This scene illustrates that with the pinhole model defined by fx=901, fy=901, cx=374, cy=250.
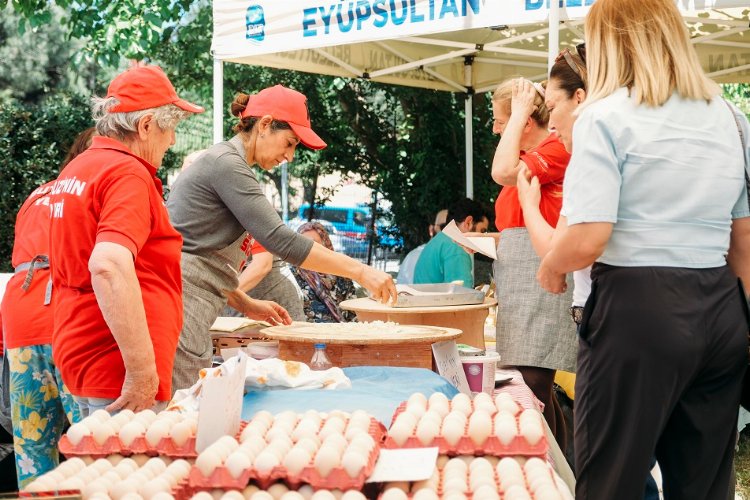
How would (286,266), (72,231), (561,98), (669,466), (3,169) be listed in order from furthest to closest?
(3,169) < (286,266) < (561,98) < (72,231) < (669,466)

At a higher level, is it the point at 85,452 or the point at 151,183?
the point at 151,183

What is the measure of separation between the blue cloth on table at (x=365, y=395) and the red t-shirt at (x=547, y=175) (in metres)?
0.85

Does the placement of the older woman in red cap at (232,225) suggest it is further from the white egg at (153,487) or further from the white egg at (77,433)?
the white egg at (153,487)

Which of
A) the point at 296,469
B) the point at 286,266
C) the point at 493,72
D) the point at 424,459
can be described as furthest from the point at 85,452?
the point at 493,72

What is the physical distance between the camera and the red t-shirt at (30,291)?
278cm

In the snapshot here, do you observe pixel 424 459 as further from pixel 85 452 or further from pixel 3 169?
pixel 3 169

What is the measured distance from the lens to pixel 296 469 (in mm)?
1455

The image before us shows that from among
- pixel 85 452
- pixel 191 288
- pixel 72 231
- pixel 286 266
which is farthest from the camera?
pixel 286 266

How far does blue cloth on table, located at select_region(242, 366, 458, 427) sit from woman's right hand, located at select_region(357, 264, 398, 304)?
0.44 meters

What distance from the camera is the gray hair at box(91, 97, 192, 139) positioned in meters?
2.47

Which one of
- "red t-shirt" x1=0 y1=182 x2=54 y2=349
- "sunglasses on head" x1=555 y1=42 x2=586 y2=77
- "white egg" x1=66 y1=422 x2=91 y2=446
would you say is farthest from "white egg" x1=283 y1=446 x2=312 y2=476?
"sunglasses on head" x1=555 y1=42 x2=586 y2=77

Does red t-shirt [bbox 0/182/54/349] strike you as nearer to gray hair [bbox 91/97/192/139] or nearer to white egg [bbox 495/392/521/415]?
gray hair [bbox 91/97/192/139]

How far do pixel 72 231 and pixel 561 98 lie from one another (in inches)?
58.3

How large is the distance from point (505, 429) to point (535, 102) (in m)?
2.09
